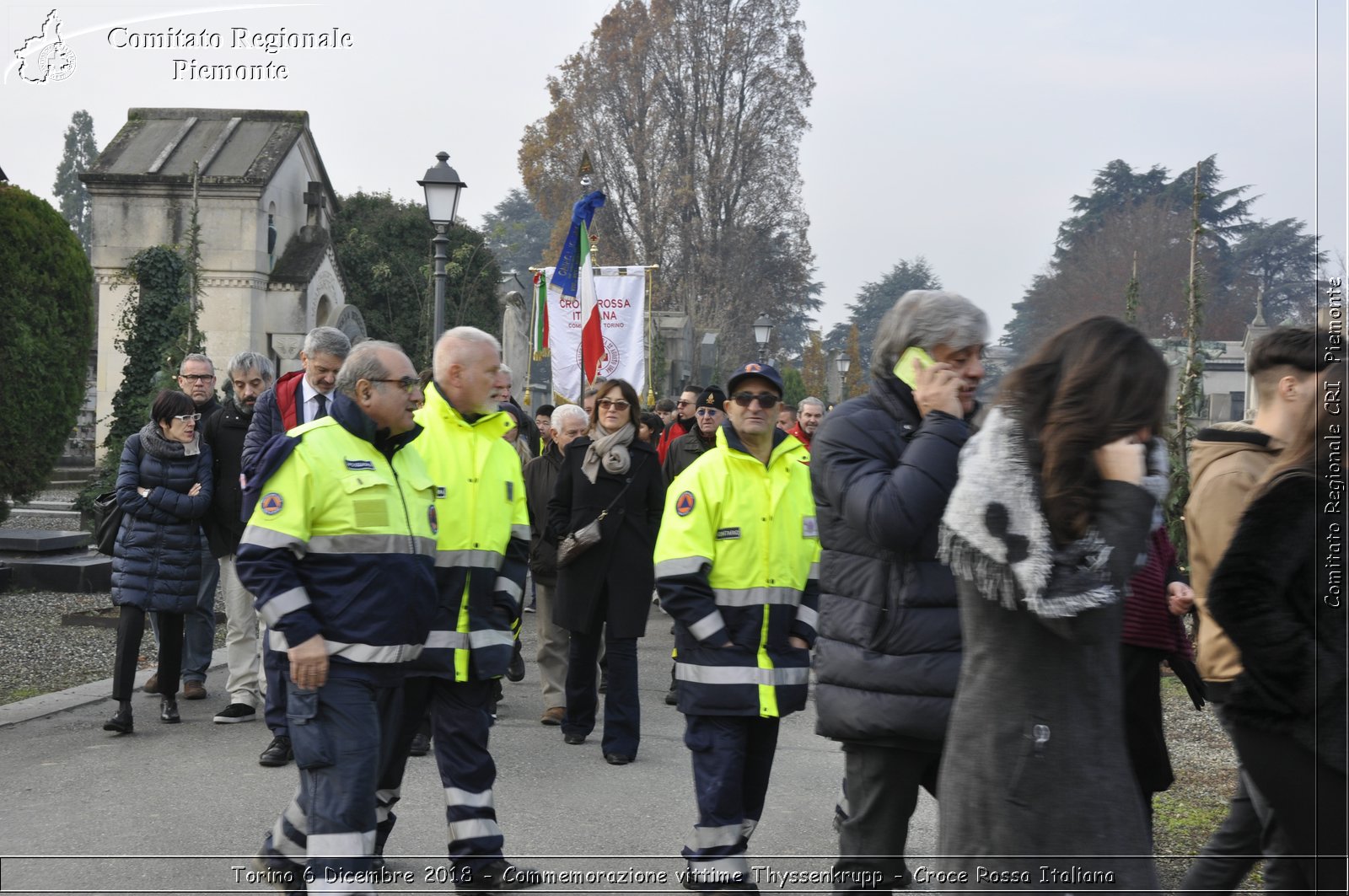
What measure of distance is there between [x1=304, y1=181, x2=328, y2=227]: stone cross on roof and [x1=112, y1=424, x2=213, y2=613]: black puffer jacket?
26.4 meters

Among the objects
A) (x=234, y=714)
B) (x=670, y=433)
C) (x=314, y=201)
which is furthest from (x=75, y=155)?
(x=234, y=714)

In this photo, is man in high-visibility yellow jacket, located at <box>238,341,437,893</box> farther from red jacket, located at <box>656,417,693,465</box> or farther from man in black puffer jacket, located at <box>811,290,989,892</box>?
Answer: red jacket, located at <box>656,417,693,465</box>

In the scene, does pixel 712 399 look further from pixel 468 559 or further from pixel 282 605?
pixel 282 605

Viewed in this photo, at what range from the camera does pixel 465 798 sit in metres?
5.14

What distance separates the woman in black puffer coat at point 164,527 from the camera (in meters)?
7.80

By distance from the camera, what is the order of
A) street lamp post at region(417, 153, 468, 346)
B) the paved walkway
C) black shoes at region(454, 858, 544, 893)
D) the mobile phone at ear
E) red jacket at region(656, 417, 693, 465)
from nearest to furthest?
1. the mobile phone at ear
2. black shoes at region(454, 858, 544, 893)
3. the paved walkway
4. red jacket at region(656, 417, 693, 465)
5. street lamp post at region(417, 153, 468, 346)

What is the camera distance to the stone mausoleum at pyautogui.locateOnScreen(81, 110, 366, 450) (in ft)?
100

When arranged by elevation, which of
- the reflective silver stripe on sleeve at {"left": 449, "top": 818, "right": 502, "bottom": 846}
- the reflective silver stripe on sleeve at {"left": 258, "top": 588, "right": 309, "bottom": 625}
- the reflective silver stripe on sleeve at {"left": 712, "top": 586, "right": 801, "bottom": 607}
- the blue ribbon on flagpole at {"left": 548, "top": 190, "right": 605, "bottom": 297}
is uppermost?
the blue ribbon on flagpole at {"left": 548, "top": 190, "right": 605, "bottom": 297}

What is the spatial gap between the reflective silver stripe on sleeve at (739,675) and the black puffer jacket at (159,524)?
13.1 feet

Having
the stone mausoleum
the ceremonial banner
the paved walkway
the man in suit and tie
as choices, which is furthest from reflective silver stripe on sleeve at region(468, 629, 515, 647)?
the stone mausoleum

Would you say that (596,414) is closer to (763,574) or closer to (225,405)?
(225,405)

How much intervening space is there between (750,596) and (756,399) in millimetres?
772

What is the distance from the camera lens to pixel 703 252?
5041cm

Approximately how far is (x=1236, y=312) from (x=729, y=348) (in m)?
25.9
